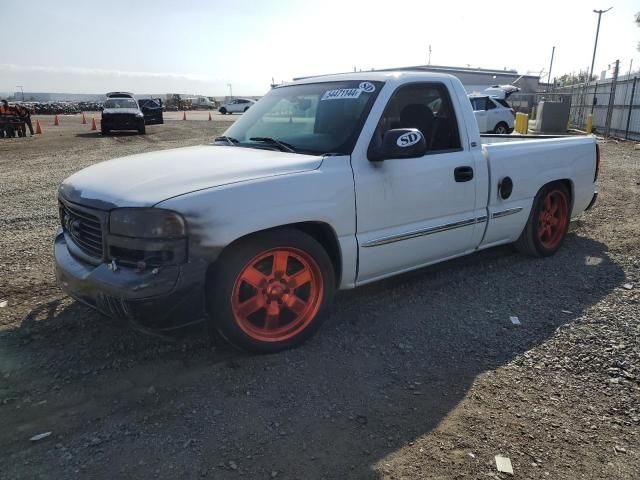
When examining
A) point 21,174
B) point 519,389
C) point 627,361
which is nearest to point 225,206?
point 519,389

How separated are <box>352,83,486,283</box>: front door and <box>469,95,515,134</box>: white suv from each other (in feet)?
51.0

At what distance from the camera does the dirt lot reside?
95.6 inches

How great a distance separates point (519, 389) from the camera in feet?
9.87

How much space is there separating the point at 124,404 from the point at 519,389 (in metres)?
2.30

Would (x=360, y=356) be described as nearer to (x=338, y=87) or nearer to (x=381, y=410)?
(x=381, y=410)

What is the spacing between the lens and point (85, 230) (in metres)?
3.21

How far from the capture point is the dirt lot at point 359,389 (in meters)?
2.43

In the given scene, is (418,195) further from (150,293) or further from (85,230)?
(85,230)

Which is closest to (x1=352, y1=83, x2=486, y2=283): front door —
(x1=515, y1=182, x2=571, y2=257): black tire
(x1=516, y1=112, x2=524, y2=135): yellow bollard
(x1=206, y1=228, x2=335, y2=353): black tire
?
(x1=206, y1=228, x2=335, y2=353): black tire

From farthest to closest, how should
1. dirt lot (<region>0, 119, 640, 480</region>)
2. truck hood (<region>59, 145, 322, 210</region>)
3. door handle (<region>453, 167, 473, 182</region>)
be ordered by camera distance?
door handle (<region>453, 167, 473, 182</region>) → truck hood (<region>59, 145, 322, 210</region>) → dirt lot (<region>0, 119, 640, 480</region>)

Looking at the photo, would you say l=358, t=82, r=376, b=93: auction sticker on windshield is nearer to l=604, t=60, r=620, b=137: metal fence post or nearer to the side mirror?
the side mirror

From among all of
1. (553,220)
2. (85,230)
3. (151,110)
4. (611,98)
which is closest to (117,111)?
(151,110)

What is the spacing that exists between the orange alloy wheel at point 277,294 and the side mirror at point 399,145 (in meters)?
0.89

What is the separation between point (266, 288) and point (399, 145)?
1.32 metres
